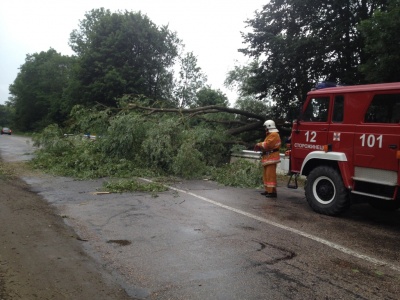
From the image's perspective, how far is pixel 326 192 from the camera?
658cm

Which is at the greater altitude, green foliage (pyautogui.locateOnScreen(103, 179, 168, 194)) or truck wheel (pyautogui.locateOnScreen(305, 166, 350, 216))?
truck wheel (pyautogui.locateOnScreen(305, 166, 350, 216))

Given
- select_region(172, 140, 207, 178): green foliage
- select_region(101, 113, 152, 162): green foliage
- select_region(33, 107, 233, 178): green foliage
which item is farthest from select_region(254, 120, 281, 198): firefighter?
select_region(101, 113, 152, 162): green foliage

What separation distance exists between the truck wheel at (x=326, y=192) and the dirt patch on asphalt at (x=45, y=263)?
4444 millimetres

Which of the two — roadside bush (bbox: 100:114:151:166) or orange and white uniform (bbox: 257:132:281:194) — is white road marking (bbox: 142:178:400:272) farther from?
roadside bush (bbox: 100:114:151:166)

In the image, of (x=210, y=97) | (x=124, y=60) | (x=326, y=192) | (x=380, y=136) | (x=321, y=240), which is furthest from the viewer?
(x=124, y=60)

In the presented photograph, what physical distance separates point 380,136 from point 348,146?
0.61m

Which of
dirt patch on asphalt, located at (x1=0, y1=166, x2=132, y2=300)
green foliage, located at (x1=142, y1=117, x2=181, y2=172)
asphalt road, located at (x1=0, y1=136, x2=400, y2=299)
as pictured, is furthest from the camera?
green foliage, located at (x1=142, y1=117, x2=181, y2=172)

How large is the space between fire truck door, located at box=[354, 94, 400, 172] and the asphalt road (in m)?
1.16

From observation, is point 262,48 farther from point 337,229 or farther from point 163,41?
point 163,41

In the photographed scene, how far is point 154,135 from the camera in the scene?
11.1 meters

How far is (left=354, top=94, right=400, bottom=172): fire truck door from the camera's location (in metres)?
5.41

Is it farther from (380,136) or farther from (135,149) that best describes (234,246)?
(135,149)

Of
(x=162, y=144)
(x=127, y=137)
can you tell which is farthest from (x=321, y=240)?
(x=127, y=137)

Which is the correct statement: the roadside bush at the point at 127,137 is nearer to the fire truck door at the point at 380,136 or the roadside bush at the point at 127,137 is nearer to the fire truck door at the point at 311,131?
the fire truck door at the point at 311,131
